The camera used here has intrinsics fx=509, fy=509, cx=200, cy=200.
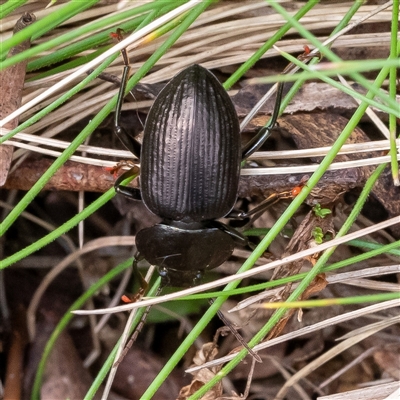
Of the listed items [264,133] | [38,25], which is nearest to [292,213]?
[264,133]

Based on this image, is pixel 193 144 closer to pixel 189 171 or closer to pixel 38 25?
pixel 189 171

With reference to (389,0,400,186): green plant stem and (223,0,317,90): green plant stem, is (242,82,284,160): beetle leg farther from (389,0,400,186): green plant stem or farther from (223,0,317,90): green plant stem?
(389,0,400,186): green plant stem

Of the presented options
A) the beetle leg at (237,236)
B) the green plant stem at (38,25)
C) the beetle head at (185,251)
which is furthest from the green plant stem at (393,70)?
the green plant stem at (38,25)

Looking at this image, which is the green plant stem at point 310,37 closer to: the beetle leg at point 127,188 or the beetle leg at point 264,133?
the beetle leg at point 264,133

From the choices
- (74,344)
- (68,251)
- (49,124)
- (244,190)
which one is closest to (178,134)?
(244,190)

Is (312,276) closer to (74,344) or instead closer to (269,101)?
(269,101)
